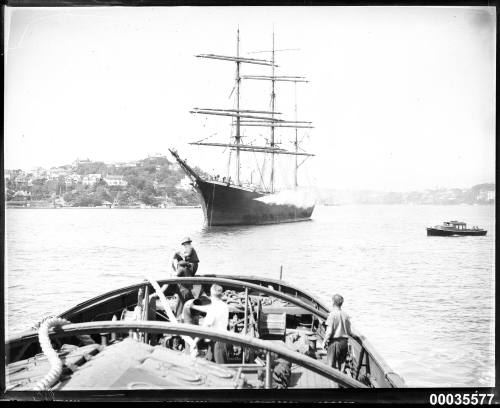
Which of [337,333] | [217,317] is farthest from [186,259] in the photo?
[337,333]

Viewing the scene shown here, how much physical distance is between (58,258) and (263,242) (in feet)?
22.1

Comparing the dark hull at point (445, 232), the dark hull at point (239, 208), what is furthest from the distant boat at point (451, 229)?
the dark hull at point (239, 208)

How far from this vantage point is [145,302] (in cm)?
505

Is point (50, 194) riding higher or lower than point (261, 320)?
higher

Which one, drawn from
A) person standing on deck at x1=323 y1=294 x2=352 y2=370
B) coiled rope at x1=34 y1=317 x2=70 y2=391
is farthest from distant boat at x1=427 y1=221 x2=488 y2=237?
coiled rope at x1=34 y1=317 x2=70 y2=391

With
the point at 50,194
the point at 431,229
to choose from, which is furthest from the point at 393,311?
the point at 50,194

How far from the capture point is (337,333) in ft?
15.0

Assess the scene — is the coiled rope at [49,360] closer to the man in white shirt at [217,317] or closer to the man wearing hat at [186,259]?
the man in white shirt at [217,317]

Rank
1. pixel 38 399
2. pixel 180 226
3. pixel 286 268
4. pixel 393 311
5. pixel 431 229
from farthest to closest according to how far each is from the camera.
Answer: pixel 180 226, pixel 431 229, pixel 286 268, pixel 393 311, pixel 38 399

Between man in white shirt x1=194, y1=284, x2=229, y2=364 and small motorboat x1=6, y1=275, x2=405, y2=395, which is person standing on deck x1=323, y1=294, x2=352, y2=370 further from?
man in white shirt x1=194, y1=284, x2=229, y2=364

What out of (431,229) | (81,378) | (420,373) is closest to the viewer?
(81,378)

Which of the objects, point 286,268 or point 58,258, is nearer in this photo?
point 58,258

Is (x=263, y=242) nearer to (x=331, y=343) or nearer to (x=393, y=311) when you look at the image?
(x=393, y=311)

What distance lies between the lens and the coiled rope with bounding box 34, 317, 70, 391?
10.9ft
